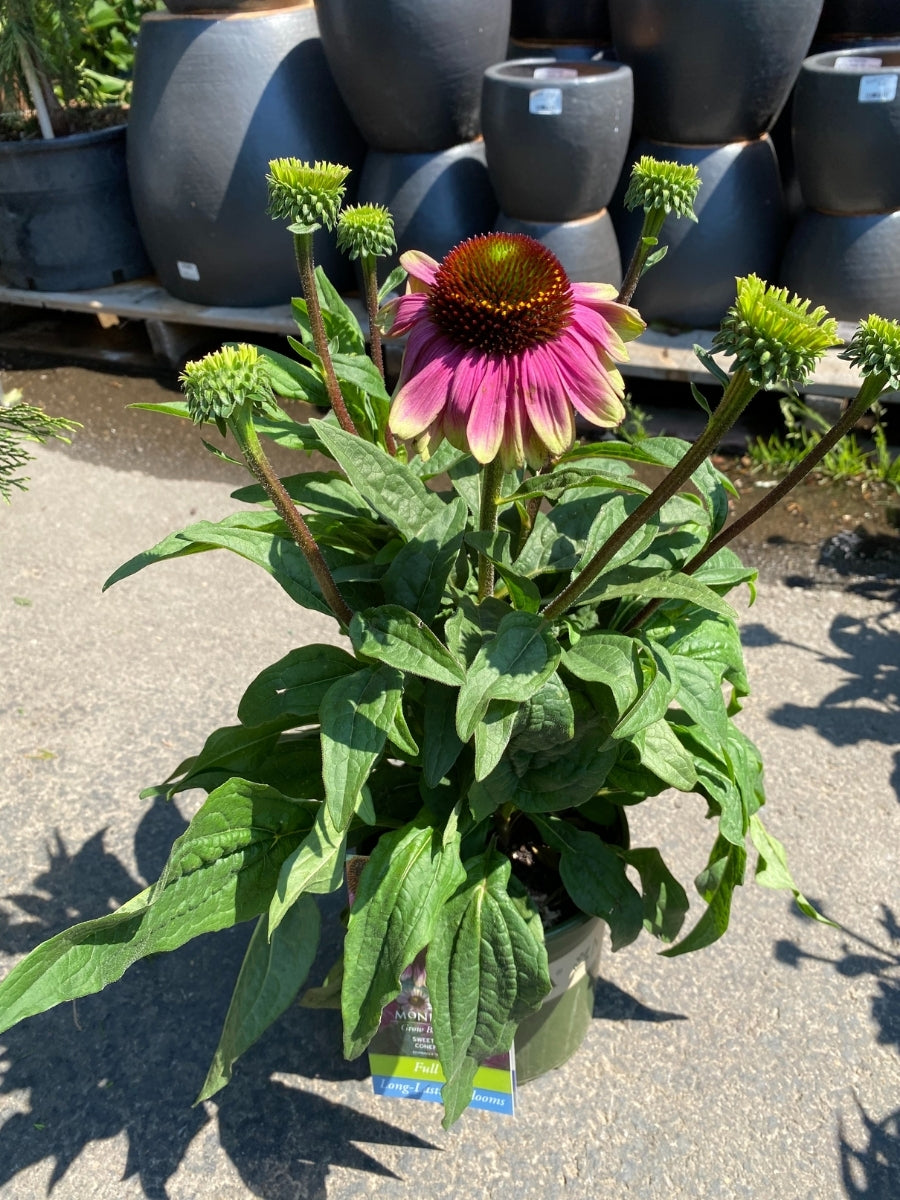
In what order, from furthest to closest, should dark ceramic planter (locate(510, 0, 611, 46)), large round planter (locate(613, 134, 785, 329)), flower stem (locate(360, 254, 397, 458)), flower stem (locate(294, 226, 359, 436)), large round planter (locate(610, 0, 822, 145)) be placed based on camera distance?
dark ceramic planter (locate(510, 0, 611, 46))
large round planter (locate(613, 134, 785, 329))
large round planter (locate(610, 0, 822, 145))
flower stem (locate(360, 254, 397, 458))
flower stem (locate(294, 226, 359, 436))

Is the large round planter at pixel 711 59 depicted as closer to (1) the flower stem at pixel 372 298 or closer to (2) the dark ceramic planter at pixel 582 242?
(2) the dark ceramic planter at pixel 582 242

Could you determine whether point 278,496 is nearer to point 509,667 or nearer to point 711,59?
point 509,667

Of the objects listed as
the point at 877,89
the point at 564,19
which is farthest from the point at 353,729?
the point at 564,19

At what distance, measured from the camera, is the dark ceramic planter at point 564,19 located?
3.07m

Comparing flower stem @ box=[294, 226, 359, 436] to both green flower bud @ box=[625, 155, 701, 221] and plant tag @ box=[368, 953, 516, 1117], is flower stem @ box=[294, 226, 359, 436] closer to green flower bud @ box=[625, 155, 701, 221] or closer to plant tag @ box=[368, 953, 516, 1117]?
green flower bud @ box=[625, 155, 701, 221]

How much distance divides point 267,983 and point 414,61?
2453 millimetres

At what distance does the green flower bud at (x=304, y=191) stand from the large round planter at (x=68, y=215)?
2.81 metres

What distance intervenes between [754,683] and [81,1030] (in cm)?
147

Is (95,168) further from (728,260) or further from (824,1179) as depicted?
(824,1179)

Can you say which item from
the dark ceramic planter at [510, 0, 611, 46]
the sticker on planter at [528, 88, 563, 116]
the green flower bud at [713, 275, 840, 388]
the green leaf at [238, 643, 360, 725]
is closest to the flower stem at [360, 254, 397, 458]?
the green leaf at [238, 643, 360, 725]

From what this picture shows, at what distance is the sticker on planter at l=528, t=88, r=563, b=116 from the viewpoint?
241cm

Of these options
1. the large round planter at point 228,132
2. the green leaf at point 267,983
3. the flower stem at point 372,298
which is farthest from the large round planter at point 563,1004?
the large round planter at point 228,132

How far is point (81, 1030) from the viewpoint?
1.54m

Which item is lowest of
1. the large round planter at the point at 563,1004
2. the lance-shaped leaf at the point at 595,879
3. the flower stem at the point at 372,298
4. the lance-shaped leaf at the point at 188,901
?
the large round planter at the point at 563,1004
